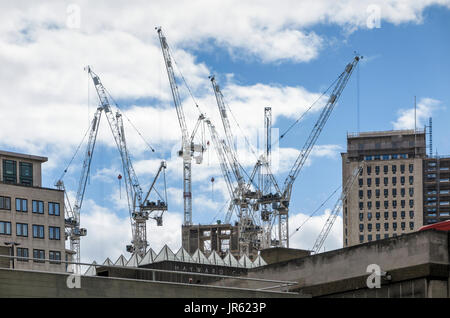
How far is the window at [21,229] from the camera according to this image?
157 metres

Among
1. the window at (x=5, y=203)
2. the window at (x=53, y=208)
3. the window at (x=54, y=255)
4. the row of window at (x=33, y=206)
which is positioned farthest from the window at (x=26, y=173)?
the window at (x=5, y=203)

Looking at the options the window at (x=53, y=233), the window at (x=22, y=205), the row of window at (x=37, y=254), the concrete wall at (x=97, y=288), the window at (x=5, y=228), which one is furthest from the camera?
the window at (x=53, y=233)

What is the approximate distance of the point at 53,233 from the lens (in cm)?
16150

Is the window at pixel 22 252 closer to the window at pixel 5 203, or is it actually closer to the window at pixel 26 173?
the window at pixel 5 203

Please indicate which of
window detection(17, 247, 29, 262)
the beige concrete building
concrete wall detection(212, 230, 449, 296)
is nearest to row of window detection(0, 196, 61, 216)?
the beige concrete building

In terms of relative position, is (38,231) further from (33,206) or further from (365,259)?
(365,259)

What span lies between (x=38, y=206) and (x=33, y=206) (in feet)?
2.85

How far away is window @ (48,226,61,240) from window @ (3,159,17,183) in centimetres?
1746

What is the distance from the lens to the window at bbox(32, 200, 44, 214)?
15962cm

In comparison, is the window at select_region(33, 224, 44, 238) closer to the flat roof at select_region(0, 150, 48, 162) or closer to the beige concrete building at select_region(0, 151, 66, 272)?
the beige concrete building at select_region(0, 151, 66, 272)

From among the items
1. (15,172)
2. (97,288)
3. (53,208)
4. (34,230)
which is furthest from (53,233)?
(97,288)
